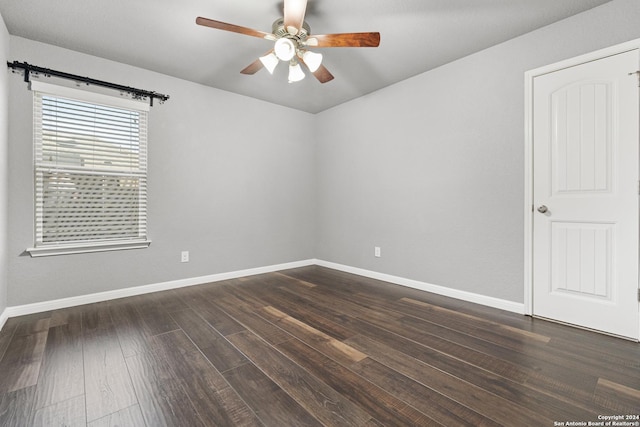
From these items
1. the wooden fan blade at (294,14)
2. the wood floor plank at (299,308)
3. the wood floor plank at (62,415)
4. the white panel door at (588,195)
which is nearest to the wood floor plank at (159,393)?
the wood floor plank at (62,415)

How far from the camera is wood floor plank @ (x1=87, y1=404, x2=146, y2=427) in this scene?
4.28 ft

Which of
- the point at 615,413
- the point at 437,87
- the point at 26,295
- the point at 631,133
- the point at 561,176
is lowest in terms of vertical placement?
the point at 615,413

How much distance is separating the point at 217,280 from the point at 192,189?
47.2 inches

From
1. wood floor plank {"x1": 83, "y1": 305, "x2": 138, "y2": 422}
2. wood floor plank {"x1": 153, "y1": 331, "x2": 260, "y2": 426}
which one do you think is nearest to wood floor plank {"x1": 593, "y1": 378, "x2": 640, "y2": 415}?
wood floor plank {"x1": 153, "y1": 331, "x2": 260, "y2": 426}

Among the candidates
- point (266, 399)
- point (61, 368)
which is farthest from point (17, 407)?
point (266, 399)

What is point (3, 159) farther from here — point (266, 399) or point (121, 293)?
point (266, 399)

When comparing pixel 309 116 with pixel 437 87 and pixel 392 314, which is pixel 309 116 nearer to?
pixel 437 87

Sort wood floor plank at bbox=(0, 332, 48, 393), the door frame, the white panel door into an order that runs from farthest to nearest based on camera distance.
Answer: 1. the door frame
2. the white panel door
3. wood floor plank at bbox=(0, 332, 48, 393)

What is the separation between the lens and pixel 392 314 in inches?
104

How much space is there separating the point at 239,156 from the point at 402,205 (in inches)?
89.3

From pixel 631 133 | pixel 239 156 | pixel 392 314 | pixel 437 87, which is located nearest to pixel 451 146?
pixel 437 87

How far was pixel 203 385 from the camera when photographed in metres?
1.59

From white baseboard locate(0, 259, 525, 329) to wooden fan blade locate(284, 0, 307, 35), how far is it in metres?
2.86

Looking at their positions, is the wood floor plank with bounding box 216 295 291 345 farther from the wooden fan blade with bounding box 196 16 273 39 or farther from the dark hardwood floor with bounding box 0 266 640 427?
the wooden fan blade with bounding box 196 16 273 39
